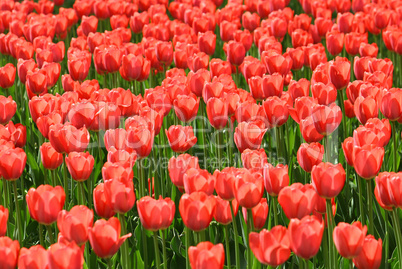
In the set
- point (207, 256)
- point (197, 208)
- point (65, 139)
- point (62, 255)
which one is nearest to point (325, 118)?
point (197, 208)

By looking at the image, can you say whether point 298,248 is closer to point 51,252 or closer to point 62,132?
point 51,252

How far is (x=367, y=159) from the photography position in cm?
237

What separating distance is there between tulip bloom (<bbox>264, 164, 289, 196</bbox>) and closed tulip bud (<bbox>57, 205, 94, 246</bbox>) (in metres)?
0.66

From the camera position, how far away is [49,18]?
5574 millimetres

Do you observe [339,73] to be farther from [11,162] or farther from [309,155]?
[11,162]

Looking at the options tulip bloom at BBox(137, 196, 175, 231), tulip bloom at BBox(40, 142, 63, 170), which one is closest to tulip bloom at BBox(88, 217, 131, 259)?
tulip bloom at BBox(137, 196, 175, 231)

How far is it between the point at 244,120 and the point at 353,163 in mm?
761

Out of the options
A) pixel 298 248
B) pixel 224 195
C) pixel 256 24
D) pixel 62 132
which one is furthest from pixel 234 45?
pixel 298 248

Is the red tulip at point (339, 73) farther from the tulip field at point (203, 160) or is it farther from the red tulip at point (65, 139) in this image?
the red tulip at point (65, 139)

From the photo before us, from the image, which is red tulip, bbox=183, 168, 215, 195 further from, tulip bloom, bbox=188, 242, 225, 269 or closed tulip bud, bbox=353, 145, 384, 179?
closed tulip bud, bbox=353, 145, 384, 179

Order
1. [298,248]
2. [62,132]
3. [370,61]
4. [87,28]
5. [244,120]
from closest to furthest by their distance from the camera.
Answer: [298,248]
[62,132]
[244,120]
[370,61]
[87,28]

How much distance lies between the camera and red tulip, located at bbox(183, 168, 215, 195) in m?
2.25

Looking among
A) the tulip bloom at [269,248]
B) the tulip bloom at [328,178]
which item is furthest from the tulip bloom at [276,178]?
the tulip bloom at [269,248]

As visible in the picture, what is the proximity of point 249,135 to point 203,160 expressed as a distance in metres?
0.85
